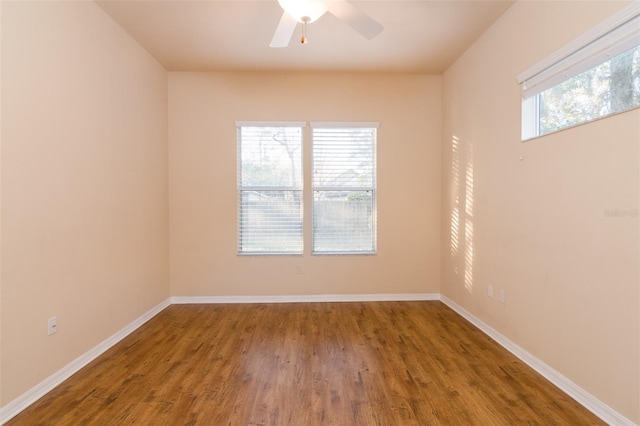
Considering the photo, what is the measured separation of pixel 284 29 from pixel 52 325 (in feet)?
8.78

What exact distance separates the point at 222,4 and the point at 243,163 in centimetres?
182

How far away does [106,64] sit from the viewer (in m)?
2.74

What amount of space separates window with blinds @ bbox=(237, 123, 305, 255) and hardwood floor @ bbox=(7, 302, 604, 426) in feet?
3.63

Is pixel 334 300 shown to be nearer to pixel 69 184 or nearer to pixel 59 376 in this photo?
pixel 59 376

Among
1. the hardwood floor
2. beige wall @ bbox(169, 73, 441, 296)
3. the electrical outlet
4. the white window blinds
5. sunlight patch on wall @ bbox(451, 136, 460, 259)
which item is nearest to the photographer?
the white window blinds

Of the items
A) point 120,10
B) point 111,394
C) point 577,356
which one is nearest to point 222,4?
point 120,10

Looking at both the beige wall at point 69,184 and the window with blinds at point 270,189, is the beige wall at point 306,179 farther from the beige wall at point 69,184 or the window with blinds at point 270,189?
the beige wall at point 69,184

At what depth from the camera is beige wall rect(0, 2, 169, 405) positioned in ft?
6.16

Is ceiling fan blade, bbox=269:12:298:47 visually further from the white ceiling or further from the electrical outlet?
the electrical outlet

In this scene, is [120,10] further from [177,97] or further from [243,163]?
[243,163]

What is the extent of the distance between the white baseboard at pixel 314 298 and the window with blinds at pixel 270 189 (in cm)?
61

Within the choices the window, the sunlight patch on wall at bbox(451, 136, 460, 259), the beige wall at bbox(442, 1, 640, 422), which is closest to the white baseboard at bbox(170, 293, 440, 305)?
the beige wall at bbox(442, 1, 640, 422)

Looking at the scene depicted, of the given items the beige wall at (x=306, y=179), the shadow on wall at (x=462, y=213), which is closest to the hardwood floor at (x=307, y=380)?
the shadow on wall at (x=462, y=213)

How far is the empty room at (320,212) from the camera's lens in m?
1.85
